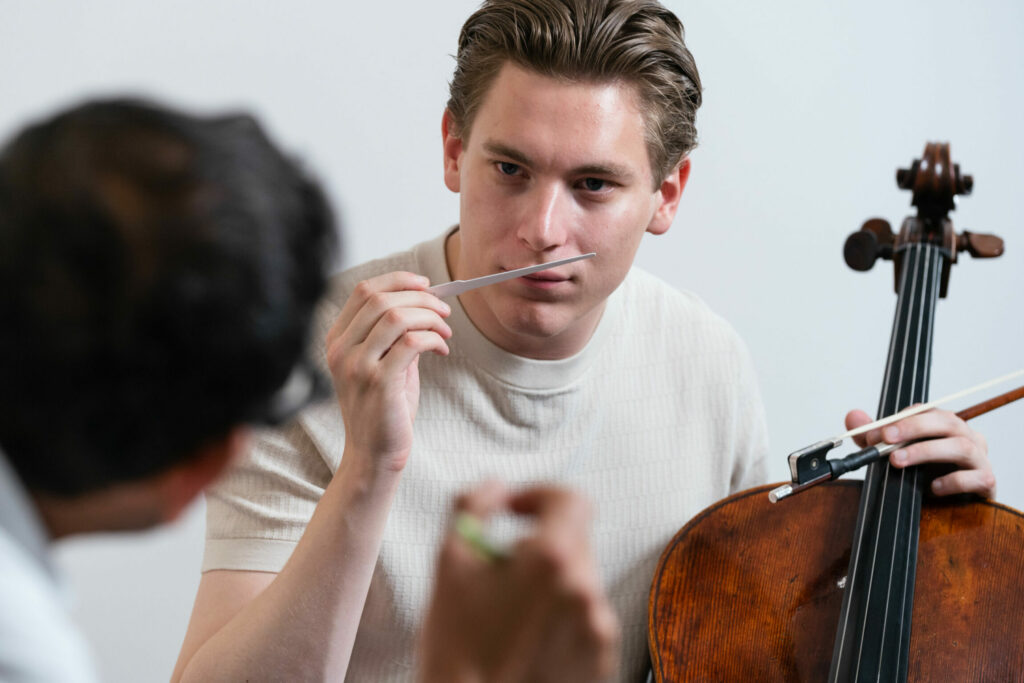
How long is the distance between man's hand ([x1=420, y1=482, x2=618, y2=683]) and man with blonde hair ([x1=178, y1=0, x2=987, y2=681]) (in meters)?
0.59

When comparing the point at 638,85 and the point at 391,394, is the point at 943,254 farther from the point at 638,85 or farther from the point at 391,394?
the point at 391,394

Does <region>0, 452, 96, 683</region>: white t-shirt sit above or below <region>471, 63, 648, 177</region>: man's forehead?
below

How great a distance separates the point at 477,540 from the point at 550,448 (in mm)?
892

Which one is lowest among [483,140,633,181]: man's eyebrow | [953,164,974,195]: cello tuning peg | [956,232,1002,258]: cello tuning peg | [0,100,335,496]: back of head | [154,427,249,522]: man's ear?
A: [154,427,249,522]: man's ear

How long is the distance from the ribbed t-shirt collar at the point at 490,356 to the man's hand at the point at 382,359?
236mm

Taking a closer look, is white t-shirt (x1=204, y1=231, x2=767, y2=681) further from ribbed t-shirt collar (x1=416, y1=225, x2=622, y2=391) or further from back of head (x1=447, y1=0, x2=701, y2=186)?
back of head (x1=447, y1=0, x2=701, y2=186)

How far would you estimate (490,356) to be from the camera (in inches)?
49.7

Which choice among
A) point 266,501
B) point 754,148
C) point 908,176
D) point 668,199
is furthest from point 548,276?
point 754,148

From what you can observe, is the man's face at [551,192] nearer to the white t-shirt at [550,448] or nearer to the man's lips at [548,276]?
the man's lips at [548,276]

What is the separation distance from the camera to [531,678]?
0.40 m

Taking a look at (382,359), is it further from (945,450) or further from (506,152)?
(945,450)

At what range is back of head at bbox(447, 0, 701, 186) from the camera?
1.13 metres

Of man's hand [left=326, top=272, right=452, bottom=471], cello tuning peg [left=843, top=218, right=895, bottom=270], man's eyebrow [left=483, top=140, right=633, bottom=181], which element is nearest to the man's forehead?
man's eyebrow [left=483, top=140, right=633, bottom=181]

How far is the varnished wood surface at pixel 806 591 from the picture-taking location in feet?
3.30
